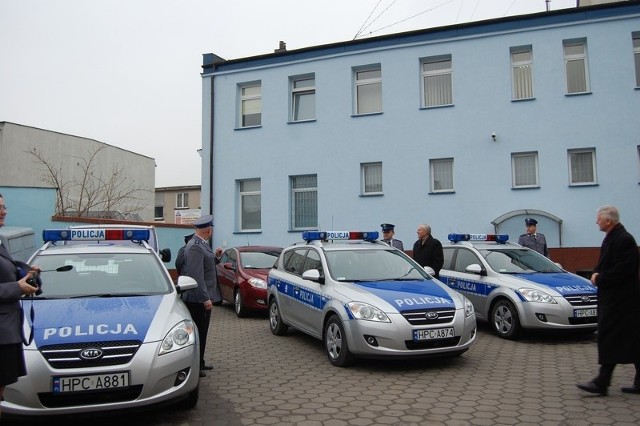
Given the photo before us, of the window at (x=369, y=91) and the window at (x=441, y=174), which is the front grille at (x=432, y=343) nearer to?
the window at (x=441, y=174)

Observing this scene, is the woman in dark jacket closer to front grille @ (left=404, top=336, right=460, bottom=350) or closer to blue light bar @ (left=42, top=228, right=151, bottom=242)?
blue light bar @ (left=42, top=228, right=151, bottom=242)

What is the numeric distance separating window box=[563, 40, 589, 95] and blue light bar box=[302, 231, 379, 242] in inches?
374

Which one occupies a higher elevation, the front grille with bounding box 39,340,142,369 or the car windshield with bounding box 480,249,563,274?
the car windshield with bounding box 480,249,563,274

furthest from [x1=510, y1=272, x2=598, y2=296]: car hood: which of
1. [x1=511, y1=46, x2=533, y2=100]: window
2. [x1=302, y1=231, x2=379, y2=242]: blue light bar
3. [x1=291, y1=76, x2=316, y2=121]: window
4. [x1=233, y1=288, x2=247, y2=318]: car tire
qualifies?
[x1=291, y1=76, x2=316, y2=121]: window

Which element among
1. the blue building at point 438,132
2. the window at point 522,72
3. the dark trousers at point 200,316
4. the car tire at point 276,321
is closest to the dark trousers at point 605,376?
the dark trousers at point 200,316

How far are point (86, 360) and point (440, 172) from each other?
1301 cm

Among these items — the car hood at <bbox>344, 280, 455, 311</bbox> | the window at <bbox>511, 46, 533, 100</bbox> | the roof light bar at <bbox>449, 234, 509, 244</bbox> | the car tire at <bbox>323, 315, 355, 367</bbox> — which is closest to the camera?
the car hood at <bbox>344, 280, 455, 311</bbox>

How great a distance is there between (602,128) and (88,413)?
568 inches

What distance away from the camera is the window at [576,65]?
49.3ft

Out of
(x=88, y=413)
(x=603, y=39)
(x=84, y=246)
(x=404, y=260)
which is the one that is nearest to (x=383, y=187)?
(x=603, y=39)

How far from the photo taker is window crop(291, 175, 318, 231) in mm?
17375

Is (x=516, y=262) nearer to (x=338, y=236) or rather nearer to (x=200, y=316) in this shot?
(x=338, y=236)

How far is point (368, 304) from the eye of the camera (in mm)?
6531

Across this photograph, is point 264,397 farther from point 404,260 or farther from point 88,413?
point 404,260
